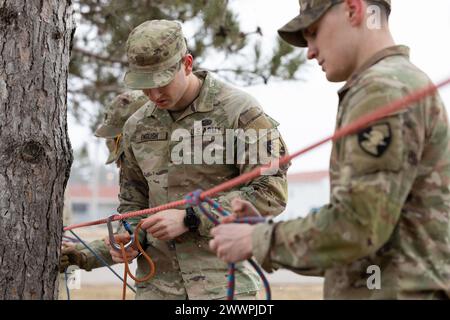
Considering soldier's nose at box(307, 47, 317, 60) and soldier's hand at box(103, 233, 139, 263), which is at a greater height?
soldier's nose at box(307, 47, 317, 60)

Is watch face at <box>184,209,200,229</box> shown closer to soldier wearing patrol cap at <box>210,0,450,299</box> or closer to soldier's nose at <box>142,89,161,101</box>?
soldier's nose at <box>142,89,161,101</box>

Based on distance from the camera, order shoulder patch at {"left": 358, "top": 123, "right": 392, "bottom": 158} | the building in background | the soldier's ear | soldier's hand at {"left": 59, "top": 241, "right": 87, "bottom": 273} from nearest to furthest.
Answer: shoulder patch at {"left": 358, "top": 123, "right": 392, "bottom": 158} < the soldier's ear < soldier's hand at {"left": 59, "top": 241, "right": 87, "bottom": 273} < the building in background

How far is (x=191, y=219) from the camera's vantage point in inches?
144

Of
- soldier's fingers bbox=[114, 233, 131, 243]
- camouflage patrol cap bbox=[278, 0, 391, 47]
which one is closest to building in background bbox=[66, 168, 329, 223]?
soldier's fingers bbox=[114, 233, 131, 243]

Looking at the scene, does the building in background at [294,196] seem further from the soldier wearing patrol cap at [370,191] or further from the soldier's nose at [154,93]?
the soldier wearing patrol cap at [370,191]

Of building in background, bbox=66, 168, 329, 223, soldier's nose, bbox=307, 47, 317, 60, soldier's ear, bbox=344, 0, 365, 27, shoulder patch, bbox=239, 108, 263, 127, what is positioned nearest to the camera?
soldier's ear, bbox=344, 0, 365, 27

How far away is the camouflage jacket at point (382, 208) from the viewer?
7.33 feet

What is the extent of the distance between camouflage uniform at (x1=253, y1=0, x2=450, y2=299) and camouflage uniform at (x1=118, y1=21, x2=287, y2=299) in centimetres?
124

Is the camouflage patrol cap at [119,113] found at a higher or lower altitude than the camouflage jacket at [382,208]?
higher

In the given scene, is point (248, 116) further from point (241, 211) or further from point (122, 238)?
point (241, 211)

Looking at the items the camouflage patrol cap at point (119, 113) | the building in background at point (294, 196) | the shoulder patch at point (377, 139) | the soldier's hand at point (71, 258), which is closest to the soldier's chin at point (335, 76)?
the shoulder patch at point (377, 139)

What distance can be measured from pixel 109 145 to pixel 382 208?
298cm

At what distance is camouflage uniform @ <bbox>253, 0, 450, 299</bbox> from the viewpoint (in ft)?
7.33

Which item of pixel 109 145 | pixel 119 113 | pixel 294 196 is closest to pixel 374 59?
pixel 119 113
